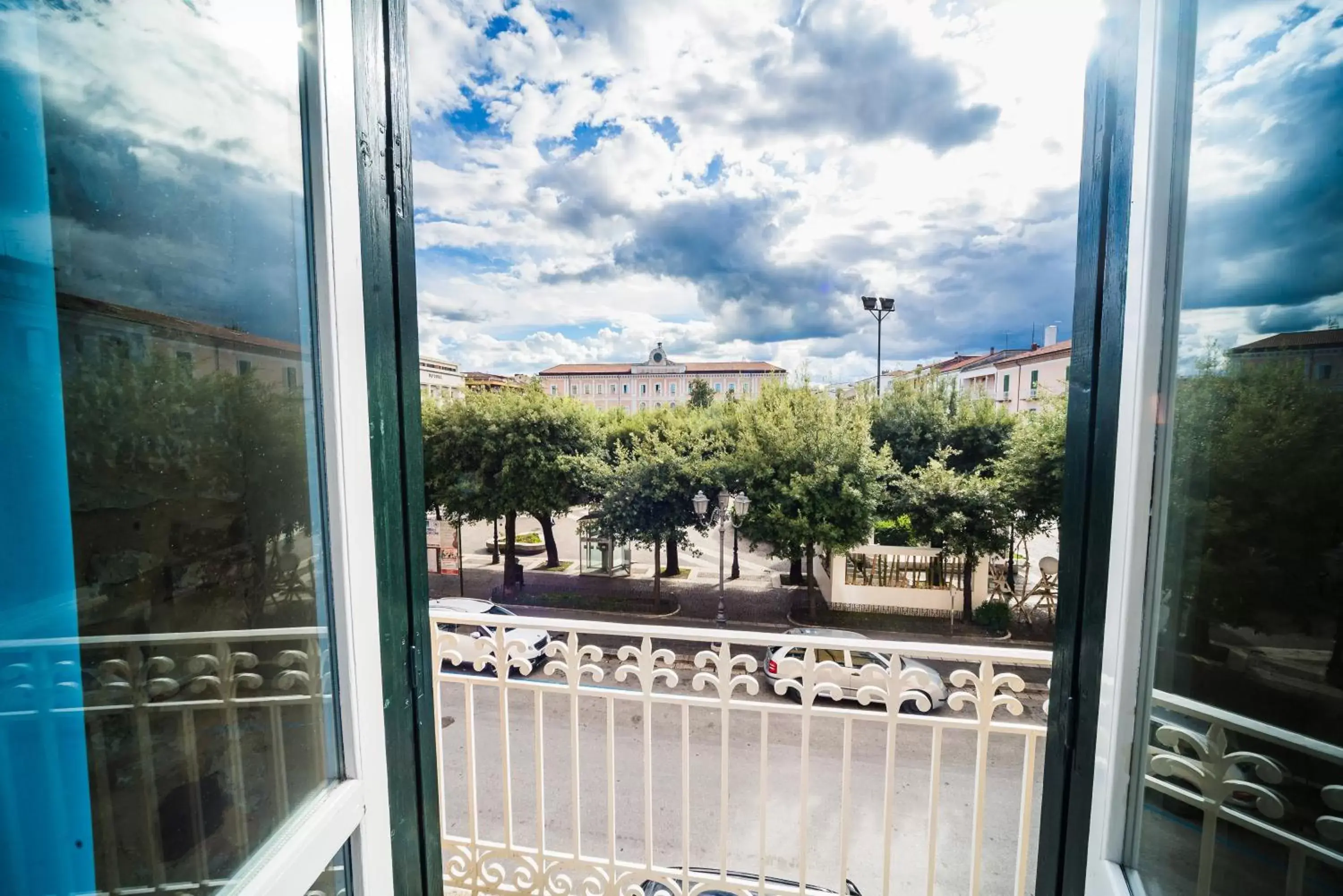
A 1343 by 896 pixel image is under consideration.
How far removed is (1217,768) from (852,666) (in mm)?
1634

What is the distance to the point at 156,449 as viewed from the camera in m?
0.49

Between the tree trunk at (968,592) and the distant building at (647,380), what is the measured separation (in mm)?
5283

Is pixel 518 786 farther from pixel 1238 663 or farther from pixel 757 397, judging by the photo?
pixel 757 397

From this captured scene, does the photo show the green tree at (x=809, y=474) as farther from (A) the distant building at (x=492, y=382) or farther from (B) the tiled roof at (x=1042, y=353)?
(A) the distant building at (x=492, y=382)

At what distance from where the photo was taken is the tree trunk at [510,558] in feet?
34.3

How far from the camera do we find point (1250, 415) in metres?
0.49

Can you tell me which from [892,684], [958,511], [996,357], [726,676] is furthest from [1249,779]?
[996,357]

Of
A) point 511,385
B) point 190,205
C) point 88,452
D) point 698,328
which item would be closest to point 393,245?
point 190,205

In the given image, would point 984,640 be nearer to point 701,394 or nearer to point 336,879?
point 701,394

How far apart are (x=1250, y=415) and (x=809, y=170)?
11301 mm

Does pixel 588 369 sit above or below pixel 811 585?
above

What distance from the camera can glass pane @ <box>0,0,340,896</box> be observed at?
0.38m

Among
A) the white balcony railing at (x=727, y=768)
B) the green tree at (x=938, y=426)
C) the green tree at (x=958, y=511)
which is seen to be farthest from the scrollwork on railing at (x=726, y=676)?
the green tree at (x=938, y=426)

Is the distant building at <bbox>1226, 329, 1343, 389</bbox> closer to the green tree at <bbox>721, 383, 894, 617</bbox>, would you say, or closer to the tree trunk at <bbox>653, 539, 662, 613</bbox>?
the green tree at <bbox>721, 383, 894, 617</bbox>
